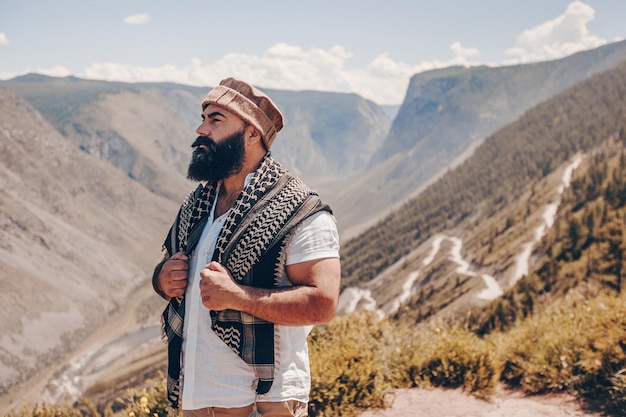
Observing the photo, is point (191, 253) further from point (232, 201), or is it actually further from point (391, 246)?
point (391, 246)

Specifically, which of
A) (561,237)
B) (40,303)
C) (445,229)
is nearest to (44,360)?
(40,303)

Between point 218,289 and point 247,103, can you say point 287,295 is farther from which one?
point 247,103

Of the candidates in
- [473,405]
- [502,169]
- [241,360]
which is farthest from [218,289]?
[502,169]

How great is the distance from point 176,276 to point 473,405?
205 inches

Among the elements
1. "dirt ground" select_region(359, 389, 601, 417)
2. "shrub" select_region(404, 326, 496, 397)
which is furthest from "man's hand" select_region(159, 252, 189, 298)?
"shrub" select_region(404, 326, 496, 397)

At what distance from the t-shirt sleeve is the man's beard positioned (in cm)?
67

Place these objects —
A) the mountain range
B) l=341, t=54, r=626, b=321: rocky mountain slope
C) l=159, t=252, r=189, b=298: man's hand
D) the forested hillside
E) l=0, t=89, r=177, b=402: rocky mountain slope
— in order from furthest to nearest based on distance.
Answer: l=0, t=89, r=177, b=402: rocky mountain slope → the forested hillside → the mountain range → l=341, t=54, r=626, b=321: rocky mountain slope → l=159, t=252, r=189, b=298: man's hand

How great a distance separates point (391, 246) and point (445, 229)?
1580cm

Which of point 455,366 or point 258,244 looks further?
point 455,366

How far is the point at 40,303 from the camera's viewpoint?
135250 mm

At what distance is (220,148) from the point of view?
3541 mm

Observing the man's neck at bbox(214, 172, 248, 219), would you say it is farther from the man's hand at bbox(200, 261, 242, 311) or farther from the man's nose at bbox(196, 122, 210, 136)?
the man's hand at bbox(200, 261, 242, 311)

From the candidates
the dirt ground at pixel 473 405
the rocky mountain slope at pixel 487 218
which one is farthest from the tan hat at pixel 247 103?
the rocky mountain slope at pixel 487 218

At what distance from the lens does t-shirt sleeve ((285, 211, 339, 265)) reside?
322 centimetres
